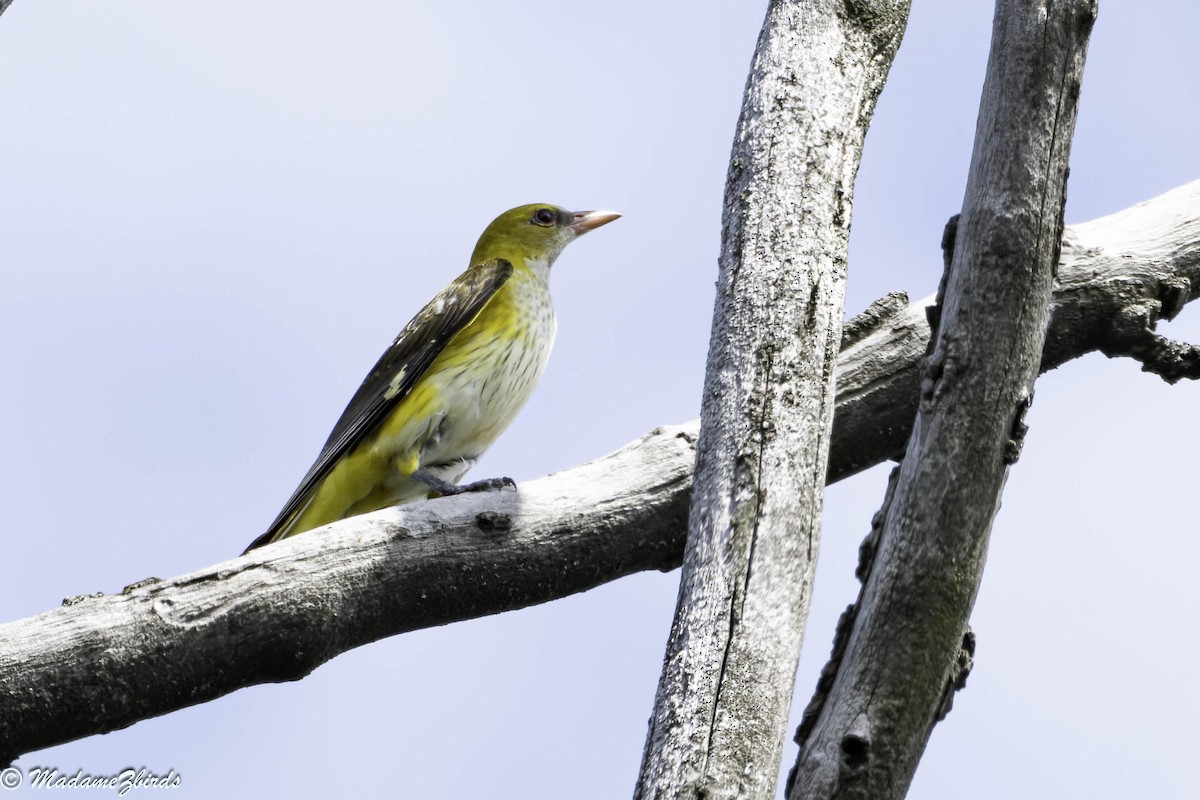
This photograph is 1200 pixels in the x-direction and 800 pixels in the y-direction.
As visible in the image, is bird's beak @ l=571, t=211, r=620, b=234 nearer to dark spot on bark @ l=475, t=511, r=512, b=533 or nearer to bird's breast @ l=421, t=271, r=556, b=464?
bird's breast @ l=421, t=271, r=556, b=464

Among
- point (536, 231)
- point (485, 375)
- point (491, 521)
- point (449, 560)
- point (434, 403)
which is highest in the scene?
point (536, 231)

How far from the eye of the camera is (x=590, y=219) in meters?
7.54

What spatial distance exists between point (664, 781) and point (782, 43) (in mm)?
2112

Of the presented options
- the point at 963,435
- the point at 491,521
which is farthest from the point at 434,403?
the point at 963,435

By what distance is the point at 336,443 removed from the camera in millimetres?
5852

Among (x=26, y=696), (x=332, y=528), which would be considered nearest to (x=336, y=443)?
(x=332, y=528)

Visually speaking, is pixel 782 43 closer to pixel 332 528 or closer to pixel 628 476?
pixel 628 476

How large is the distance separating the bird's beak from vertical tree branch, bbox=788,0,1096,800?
16.3 feet

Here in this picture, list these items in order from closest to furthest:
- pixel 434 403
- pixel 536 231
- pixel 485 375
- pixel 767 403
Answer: pixel 767 403 → pixel 434 403 → pixel 485 375 → pixel 536 231

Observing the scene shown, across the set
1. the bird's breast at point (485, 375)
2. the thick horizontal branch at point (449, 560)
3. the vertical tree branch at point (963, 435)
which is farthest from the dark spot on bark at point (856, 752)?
the bird's breast at point (485, 375)

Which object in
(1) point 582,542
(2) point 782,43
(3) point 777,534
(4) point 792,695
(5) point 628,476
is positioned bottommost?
(4) point 792,695

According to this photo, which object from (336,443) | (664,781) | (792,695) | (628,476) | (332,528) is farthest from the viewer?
(336,443)

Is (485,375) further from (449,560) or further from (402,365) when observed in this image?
(449,560)

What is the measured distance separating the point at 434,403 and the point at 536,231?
1.85 metres
